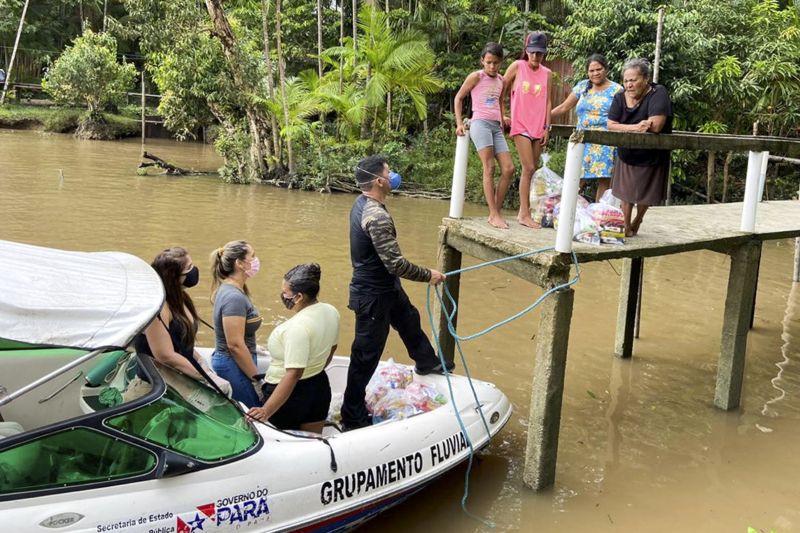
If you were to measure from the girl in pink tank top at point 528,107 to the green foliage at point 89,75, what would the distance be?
27.6 metres

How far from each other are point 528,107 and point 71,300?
149 inches

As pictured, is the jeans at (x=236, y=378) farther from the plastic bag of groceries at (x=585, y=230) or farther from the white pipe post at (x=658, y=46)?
the white pipe post at (x=658, y=46)

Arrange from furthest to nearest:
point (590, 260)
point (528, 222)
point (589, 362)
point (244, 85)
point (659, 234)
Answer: point (244, 85)
point (589, 362)
point (659, 234)
point (528, 222)
point (590, 260)

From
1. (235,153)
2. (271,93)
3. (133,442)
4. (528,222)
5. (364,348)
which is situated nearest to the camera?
(133,442)

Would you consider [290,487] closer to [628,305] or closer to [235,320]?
[235,320]

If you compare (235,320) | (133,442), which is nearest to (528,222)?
(235,320)

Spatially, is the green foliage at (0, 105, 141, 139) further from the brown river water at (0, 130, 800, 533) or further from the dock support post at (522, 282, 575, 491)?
the dock support post at (522, 282, 575, 491)

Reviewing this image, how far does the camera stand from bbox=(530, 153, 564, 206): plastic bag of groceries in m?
5.91

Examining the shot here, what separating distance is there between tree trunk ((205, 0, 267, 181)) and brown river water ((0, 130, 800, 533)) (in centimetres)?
295

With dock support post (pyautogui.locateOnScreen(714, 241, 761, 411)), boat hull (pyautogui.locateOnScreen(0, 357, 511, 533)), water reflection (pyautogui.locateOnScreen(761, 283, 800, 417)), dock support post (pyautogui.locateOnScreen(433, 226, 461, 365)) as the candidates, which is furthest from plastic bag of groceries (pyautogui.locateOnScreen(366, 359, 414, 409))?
water reflection (pyautogui.locateOnScreen(761, 283, 800, 417))

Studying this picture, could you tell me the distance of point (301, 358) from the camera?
4379mm

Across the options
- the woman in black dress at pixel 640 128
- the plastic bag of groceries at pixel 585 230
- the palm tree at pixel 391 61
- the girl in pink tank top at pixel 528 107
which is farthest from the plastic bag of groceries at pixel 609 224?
the palm tree at pixel 391 61

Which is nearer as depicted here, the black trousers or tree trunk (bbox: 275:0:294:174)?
the black trousers

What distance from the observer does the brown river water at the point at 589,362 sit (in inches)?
200
